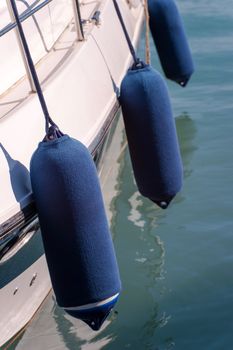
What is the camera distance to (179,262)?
13.1ft

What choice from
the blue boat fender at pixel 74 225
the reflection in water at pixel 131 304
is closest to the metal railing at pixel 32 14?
the blue boat fender at pixel 74 225

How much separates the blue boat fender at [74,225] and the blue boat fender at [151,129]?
2.18ft

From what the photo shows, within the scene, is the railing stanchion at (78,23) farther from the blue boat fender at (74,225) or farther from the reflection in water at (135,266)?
the reflection in water at (135,266)

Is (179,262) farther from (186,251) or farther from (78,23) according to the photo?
(78,23)

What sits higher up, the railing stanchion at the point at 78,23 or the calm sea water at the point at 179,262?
the railing stanchion at the point at 78,23

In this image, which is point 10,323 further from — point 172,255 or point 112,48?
point 112,48

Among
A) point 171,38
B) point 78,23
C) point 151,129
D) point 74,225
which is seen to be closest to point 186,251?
point 151,129

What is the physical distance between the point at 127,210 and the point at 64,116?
4.52 ft

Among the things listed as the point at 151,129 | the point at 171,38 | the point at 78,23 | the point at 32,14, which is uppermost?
the point at 32,14

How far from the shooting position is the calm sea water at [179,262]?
349cm

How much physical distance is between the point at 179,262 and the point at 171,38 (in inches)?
65.8

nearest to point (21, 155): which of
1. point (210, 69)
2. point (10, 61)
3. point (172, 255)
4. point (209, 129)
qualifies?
point (10, 61)

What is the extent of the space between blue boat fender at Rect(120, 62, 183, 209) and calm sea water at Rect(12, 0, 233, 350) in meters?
0.53

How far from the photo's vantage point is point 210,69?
268 inches
